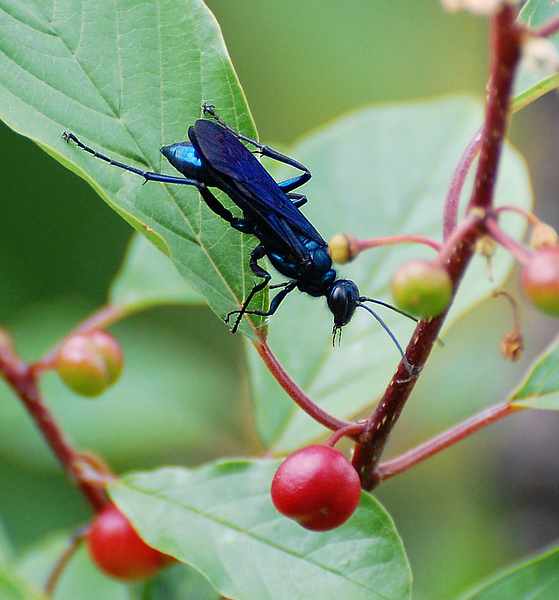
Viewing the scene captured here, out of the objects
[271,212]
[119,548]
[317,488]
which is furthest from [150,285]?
[317,488]

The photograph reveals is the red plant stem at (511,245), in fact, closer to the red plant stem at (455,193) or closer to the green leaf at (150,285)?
the red plant stem at (455,193)

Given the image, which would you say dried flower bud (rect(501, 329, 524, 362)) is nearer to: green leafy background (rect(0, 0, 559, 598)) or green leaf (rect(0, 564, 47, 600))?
green leafy background (rect(0, 0, 559, 598))

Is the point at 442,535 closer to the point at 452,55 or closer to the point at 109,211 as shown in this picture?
the point at 109,211

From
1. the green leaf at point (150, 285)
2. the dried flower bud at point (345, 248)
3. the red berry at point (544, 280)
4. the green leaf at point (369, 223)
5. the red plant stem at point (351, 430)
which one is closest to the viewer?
the red berry at point (544, 280)

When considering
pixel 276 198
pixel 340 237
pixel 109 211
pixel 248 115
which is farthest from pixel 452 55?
pixel 340 237

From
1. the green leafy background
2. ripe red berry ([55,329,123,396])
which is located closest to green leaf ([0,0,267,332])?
the green leafy background

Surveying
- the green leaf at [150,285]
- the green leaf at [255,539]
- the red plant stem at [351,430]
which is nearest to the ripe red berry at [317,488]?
the red plant stem at [351,430]
